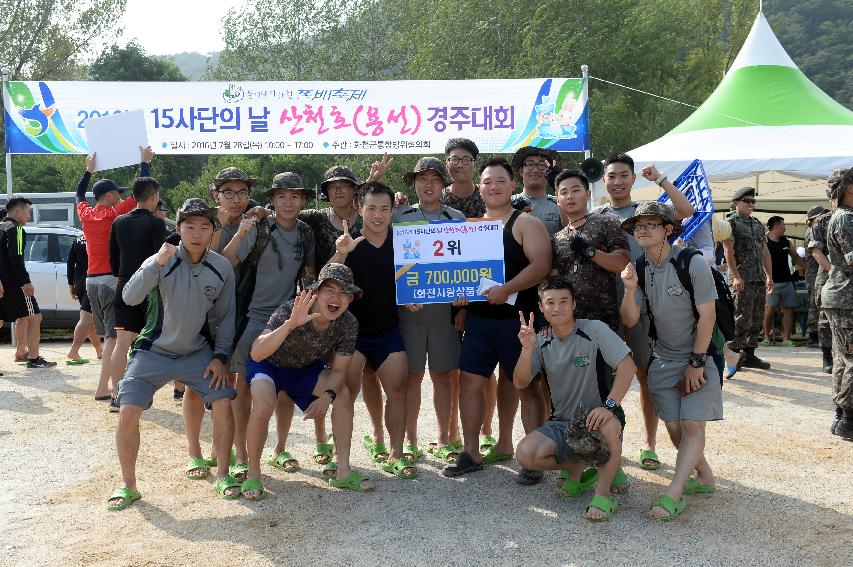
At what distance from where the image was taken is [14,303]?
10438 millimetres

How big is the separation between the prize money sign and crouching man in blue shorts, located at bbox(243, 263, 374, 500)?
446mm

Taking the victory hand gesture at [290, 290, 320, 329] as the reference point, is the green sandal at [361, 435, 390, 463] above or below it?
below

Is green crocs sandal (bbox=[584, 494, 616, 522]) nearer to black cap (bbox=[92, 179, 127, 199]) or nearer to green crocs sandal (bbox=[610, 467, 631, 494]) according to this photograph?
green crocs sandal (bbox=[610, 467, 631, 494])

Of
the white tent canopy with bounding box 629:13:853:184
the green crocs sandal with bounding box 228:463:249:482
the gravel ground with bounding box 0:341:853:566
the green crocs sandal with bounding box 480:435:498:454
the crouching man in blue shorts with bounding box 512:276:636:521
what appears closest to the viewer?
the gravel ground with bounding box 0:341:853:566

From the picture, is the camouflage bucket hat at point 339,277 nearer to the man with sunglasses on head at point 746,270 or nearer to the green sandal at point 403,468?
the green sandal at point 403,468

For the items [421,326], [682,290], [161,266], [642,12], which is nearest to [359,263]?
[421,326]

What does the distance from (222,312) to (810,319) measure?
31.7 feet

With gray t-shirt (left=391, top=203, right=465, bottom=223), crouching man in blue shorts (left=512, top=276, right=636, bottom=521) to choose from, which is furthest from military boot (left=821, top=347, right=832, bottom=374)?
gray t-shirt (left=391, top=203, right=465, bottom=223)

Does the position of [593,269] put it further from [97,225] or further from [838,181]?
[97,225]

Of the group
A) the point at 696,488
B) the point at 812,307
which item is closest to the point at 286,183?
the point at 696,488

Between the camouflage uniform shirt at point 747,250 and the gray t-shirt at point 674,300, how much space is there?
565cm

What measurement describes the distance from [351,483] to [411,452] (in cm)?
71

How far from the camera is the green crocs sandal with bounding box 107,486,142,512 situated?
505 centimetres

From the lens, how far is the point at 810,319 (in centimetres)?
1205
